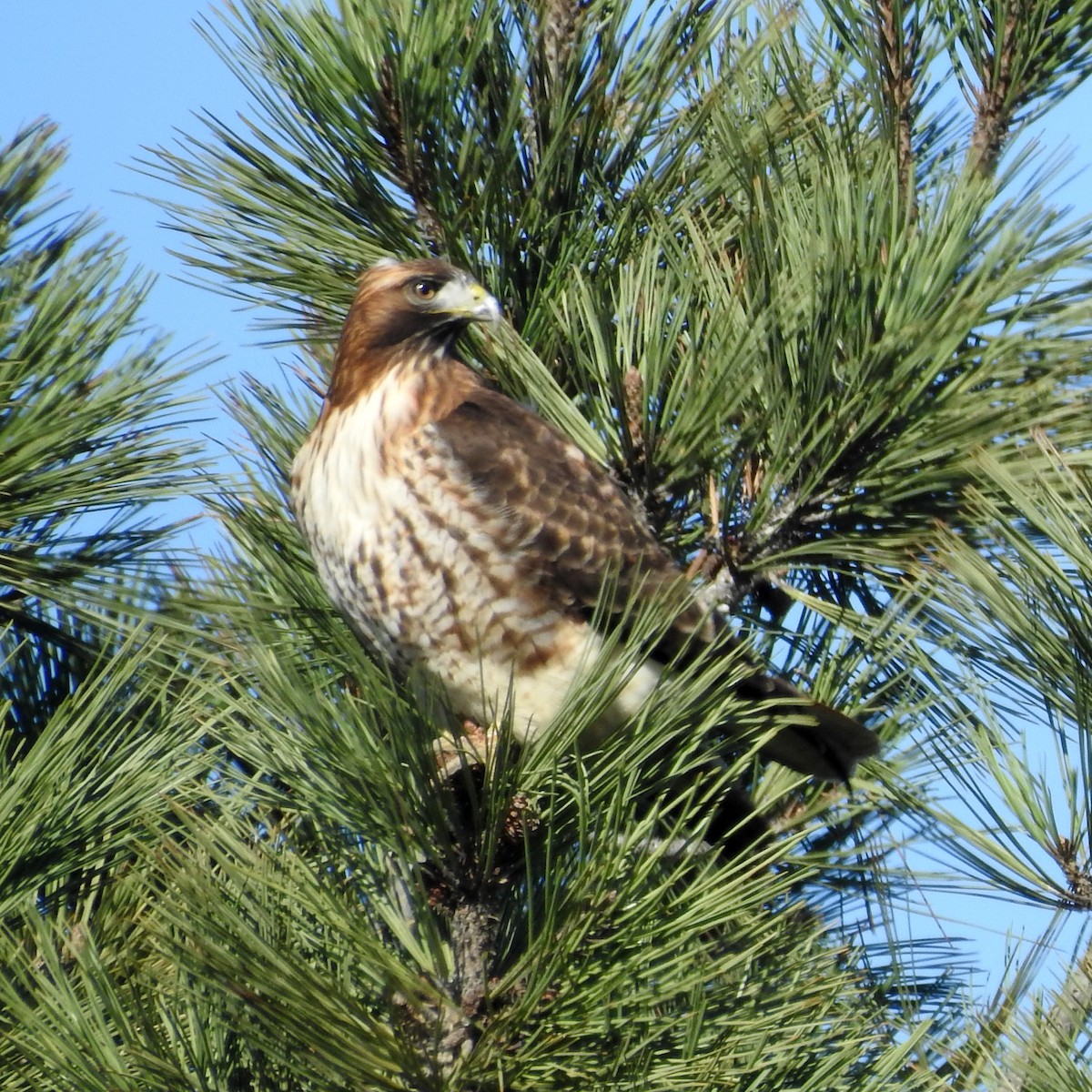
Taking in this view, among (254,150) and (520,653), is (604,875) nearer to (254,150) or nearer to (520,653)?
(520,653)

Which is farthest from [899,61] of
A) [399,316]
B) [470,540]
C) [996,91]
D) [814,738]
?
[814,738]

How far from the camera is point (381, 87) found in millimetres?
3369

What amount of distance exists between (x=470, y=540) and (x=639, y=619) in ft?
3.47

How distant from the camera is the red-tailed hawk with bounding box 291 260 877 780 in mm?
3242

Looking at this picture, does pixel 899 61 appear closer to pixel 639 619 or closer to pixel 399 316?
pixel 399 316

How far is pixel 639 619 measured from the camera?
2273mm

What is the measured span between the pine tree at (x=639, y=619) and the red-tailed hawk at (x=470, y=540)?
0.10 m

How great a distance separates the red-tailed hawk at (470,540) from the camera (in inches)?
128

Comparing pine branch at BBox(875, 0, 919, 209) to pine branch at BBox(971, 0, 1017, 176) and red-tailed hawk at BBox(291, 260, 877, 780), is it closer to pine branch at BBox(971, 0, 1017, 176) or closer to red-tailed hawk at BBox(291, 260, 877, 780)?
pine branch at BBox(971, 0, 1017, 176)

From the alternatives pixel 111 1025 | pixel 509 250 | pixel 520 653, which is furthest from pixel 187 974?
pixel 509 250

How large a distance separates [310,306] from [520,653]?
1135 millimetres

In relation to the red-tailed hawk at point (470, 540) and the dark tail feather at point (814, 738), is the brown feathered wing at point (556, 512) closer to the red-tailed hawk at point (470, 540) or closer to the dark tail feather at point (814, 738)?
the red-tailed hawk at point (470, 540)

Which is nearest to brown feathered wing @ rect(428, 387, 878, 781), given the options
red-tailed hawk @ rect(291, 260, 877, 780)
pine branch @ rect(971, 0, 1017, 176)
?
red-tailed hawk @ rect(291, 260, 877, 780)

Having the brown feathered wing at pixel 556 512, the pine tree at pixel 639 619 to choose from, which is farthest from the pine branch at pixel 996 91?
the brown feathered wing at pixel 556 512
